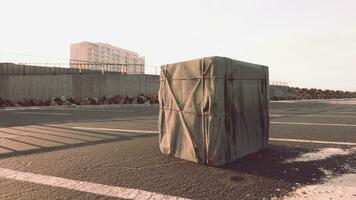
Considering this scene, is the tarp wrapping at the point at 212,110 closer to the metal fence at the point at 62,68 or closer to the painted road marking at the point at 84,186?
the painted road marking at the point at 84,186

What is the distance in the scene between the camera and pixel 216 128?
4.95m

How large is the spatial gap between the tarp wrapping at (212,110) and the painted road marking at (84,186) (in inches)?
66.4

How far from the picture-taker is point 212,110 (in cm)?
493

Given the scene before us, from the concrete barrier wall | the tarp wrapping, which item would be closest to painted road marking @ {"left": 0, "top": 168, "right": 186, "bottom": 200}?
the tarp wrapping

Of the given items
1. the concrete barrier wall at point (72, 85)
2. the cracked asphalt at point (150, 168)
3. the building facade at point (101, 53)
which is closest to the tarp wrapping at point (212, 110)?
the cracked asphalt at point (150, 168)

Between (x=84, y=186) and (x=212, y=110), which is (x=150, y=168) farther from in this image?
(x=212, y=110)

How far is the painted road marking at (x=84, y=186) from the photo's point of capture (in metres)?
3.70

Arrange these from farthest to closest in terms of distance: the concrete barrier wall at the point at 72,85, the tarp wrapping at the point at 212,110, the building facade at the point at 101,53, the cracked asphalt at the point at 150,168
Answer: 1. the building facade at the point at 101,53
2. the concrete barrier wall at the point at 72,85
3. the tarp wrapping at the point at 212,110
4. the cracked asphalt at the point at 150,168


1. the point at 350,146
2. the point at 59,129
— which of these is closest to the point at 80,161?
the point at 59,129

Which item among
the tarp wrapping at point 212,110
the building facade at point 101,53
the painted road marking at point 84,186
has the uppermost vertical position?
the building facade at point 101,53

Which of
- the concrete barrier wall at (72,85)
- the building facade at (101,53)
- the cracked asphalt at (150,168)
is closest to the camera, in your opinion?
the cracked asphalt at (150,168)

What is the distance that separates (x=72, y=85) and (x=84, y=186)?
22063mm

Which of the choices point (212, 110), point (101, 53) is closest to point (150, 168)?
point (212, 110)

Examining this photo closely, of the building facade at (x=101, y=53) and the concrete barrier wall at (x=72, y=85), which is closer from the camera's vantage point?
the concrete barrier wall at (x=72, y=85)
